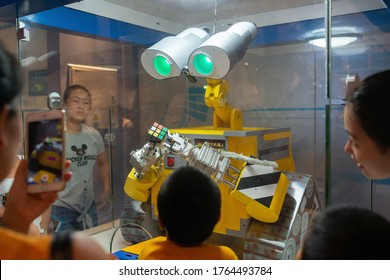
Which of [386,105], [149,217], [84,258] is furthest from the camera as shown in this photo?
[149,217]

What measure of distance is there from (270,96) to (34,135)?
2407 millimetres

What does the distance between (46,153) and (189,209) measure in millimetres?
384

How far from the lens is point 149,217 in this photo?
211 cm

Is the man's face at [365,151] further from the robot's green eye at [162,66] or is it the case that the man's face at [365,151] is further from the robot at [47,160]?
the robot's green eye at [162,66]

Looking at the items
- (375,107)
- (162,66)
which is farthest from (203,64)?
(375,107)

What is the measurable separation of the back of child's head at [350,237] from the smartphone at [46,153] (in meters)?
0.42

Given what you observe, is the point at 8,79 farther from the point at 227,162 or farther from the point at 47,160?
the point at 227,162

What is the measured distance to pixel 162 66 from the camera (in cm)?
182

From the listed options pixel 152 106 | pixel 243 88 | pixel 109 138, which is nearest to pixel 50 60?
pixel 109 138

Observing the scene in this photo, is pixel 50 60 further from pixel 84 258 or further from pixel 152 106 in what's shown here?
pixel 84 258

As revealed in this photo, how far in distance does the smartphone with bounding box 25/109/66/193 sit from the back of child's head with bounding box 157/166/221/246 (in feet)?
1.13

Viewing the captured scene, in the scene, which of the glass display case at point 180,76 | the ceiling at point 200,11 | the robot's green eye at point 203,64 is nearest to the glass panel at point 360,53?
the glass display case at point 180,76

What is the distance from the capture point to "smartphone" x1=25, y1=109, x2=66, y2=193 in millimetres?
550

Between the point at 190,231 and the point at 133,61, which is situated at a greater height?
the point at 133,61
